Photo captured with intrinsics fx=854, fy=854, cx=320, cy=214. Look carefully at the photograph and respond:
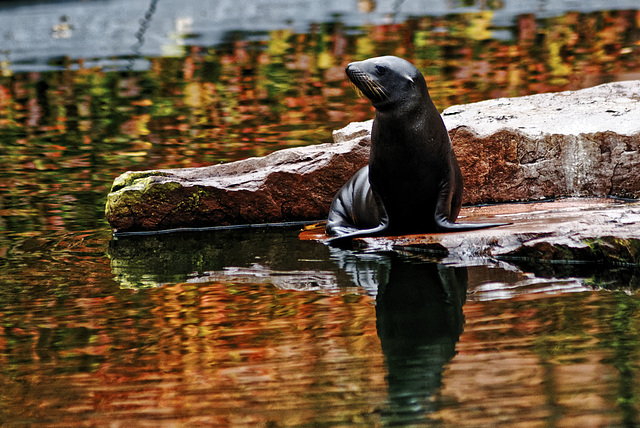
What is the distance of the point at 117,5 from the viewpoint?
12.4 meters

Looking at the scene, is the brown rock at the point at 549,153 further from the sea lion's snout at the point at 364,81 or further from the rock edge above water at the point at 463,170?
the sea lion's snout at the point at 364,81

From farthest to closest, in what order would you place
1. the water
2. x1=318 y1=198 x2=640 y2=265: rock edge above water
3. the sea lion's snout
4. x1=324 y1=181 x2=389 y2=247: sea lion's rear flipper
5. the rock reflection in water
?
x1=324 y1=181 x2=389 y2=247: sea lion's rear flipper
the sea lion's snout
x1=318 y1=198 x2=640 y2=265: rock edge above water
the rock reflection in water
the water

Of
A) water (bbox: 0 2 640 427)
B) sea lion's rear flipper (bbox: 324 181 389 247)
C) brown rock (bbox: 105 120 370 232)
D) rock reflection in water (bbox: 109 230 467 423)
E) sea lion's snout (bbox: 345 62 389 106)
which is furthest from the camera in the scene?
brown rock (bbox: 105 120 370 232)

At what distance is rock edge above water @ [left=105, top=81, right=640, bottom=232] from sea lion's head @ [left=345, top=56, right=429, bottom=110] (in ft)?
3.04

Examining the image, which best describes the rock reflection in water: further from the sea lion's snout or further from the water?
the sea lion's snout

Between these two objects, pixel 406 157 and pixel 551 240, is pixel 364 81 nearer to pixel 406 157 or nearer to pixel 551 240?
pixel 406 157

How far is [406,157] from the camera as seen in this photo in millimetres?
4113

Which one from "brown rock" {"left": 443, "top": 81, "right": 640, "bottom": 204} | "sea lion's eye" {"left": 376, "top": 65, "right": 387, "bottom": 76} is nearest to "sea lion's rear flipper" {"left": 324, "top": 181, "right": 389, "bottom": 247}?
"sea lion's eye" {"left": 376, "top": 65, "right": 387, "bottom": 76}

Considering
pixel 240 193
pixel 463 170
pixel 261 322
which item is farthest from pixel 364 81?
pixel 261 322

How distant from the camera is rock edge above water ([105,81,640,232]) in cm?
491

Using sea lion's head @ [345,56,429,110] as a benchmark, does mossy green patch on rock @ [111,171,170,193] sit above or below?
below

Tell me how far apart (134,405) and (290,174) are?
9.22 feet

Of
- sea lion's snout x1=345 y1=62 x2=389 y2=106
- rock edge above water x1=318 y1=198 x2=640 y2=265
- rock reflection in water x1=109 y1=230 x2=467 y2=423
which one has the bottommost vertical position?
rock reflection in water x1=109 y1=230 x2=467 y2=423

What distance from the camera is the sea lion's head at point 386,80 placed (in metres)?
3.99
